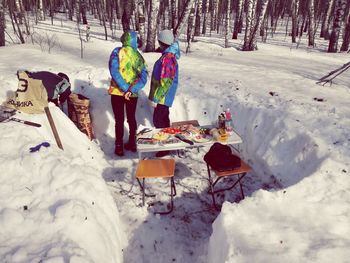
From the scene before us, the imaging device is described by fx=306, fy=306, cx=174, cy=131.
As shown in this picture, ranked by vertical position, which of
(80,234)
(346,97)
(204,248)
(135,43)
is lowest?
(204,248)

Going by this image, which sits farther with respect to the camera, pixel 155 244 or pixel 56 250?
pixel 155 244

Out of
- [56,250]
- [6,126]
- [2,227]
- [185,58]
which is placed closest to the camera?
[56,250]

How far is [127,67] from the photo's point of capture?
5.60 metres

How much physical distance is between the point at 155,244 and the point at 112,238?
634 millimetres

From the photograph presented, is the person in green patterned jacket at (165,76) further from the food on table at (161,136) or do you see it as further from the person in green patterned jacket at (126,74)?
the food on table at (161,136)

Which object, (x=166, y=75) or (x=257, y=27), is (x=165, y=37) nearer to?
(x=166, y=75)

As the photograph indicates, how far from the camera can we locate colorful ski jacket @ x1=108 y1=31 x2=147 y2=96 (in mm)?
5461

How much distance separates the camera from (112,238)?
3.76 meters

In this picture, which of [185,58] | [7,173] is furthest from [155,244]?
[185,58]

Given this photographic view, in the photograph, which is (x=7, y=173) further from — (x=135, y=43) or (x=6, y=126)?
(x=135, y=43)

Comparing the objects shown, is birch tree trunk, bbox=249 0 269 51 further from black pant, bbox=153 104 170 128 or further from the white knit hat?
black pant, bbox=153 104 170 128

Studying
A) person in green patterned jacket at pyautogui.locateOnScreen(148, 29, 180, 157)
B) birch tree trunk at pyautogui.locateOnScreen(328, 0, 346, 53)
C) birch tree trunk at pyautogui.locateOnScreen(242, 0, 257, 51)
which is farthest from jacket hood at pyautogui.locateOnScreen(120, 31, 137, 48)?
birch tree trunk at pyautogui.locateOnScreen(328, 0, 346, 53)

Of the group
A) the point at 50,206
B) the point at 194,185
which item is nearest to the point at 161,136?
the point at 194,185

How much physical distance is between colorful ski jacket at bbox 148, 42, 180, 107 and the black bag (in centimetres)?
157
